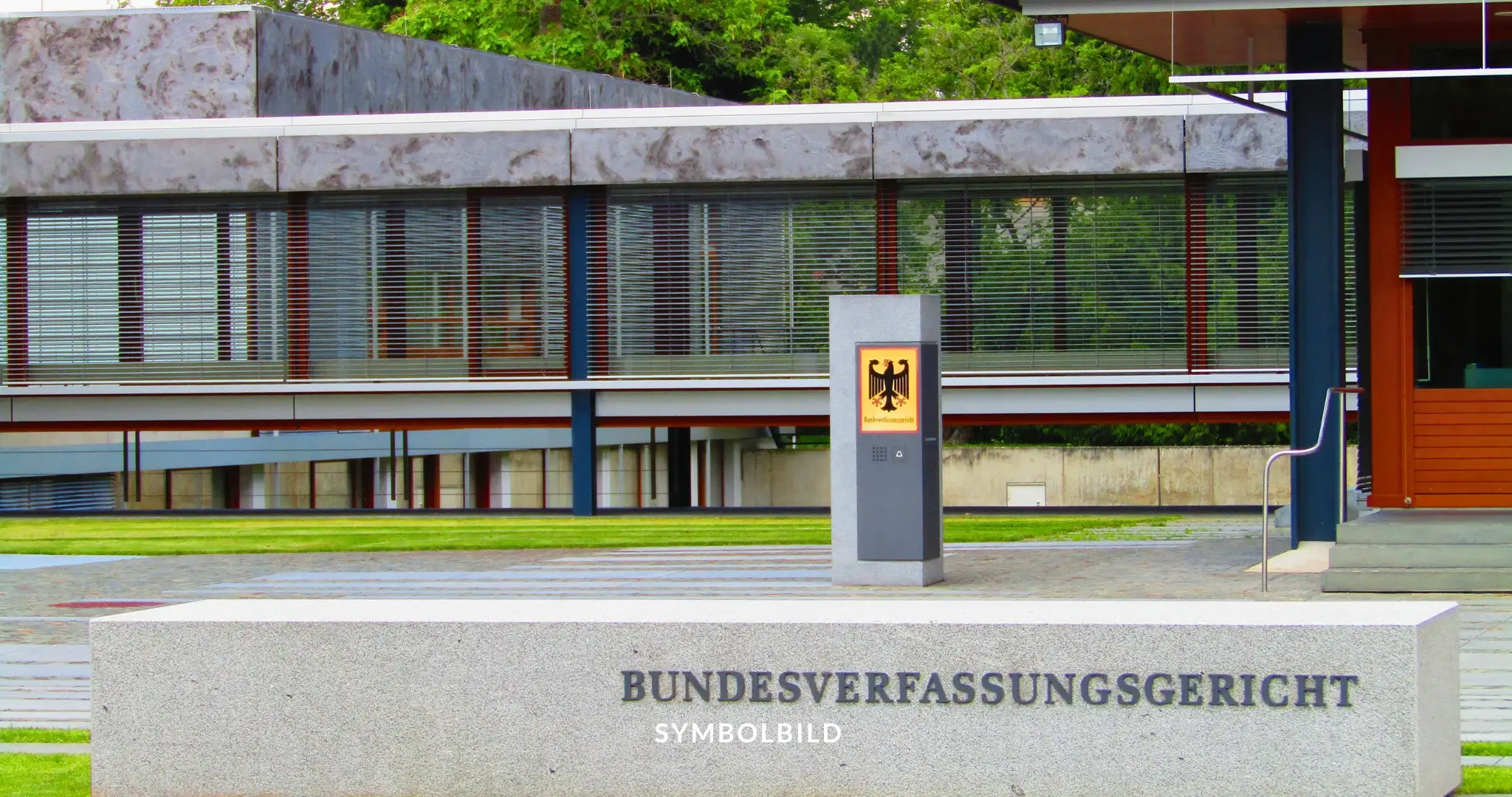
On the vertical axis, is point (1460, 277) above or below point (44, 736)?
above

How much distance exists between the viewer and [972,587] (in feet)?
49.9

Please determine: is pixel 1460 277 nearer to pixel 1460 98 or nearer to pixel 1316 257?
pixel 1316 257

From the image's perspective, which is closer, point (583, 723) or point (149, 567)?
point (583, 723)

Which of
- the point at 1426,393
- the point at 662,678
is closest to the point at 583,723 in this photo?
the point at 662,678

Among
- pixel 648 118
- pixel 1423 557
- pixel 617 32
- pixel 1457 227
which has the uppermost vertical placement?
pixel 617 32

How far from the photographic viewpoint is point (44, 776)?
8.91m

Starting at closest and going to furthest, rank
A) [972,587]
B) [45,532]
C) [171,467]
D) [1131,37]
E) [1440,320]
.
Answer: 1. [972,587]
2. [1440,320]
3. [1131,37]
4. [45,532]
5. [171,467]

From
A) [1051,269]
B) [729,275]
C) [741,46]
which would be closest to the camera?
[1051,269]

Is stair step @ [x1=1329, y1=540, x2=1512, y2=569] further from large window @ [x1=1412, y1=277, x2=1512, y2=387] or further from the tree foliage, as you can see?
the tree foliage

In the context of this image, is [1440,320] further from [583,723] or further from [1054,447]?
[1054,447]

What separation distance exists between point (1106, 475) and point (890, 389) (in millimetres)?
22565

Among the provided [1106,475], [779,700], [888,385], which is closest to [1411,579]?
[888,385]

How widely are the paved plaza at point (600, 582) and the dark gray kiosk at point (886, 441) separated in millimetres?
289

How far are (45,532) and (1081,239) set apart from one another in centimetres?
1302
